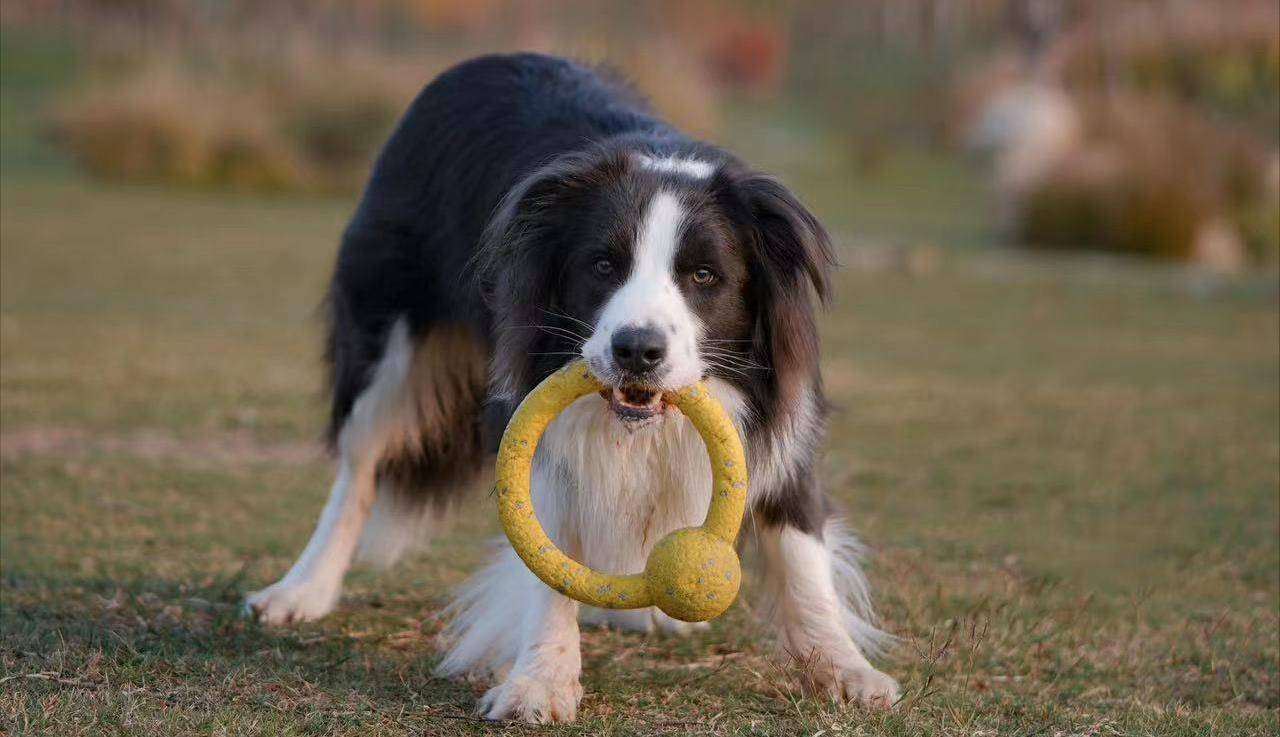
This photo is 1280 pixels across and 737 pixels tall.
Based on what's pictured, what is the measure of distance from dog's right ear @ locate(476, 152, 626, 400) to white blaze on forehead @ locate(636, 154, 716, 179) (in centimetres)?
8

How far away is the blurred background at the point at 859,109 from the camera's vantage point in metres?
18.4

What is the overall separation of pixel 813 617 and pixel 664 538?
749 mm

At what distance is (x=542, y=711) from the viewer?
4.02 metres

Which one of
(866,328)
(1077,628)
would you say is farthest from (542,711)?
(866,328)

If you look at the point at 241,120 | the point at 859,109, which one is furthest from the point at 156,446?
the point at 859,109

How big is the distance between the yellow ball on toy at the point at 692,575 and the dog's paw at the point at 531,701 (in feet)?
1.28

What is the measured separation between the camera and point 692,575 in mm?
3855

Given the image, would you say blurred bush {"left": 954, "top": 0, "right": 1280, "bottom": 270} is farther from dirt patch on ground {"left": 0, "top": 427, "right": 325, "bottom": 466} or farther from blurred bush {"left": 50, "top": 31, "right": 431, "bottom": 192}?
dirt patch on ground {"left": 0, "top": 427, "right": 325, "bottom": 466}

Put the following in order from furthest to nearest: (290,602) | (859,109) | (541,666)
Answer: (859,109)
(290,602)
(541,666)

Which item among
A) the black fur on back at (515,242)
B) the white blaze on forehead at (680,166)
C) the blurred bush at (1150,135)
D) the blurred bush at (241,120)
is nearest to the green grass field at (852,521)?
the black fur on back at (515,242)

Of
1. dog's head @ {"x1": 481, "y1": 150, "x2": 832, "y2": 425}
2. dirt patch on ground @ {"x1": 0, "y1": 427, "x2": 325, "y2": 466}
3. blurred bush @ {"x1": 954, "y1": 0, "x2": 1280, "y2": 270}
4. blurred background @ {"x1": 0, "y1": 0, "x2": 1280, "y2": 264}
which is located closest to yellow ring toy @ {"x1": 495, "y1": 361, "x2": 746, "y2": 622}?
dog's head @ {"x1": 481, "y1": 150, "x2": 832, "y2": 425}

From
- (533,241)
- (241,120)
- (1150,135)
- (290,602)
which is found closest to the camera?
(533,241)

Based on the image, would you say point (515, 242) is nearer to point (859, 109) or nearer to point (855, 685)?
point (855, 685)

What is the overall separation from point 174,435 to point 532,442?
4.47 metres
